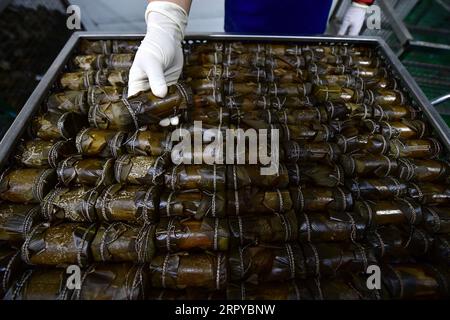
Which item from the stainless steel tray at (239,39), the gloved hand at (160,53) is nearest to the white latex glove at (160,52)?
the gloved hand at (160,53)

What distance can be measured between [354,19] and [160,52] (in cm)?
277

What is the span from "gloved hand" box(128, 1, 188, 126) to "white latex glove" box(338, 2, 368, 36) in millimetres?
2375

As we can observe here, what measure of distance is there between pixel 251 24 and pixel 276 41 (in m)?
0.51

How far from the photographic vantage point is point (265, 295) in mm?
1613

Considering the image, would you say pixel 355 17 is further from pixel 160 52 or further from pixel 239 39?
pixel 160 52

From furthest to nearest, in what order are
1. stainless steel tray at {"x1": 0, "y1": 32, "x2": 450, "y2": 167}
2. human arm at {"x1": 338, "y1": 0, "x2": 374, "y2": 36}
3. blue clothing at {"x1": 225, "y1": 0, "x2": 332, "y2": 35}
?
1. human arm at {"x1": 338, "y1": 0, "x2": 374, "y2": 36}
2. blue clothing at {"x1": 225, "y1": 0, "x2": 332, "y2": 35}
3. stainless steel tray at {"x1": 0, "y1": 32, "x2": 450, "y2": 167}

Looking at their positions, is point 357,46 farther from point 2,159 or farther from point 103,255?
point 2,159

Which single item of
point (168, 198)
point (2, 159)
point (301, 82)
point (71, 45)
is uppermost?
point (71, 45)

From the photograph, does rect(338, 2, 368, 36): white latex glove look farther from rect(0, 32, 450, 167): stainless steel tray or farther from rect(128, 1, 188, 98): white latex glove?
rect(128, 1, 188, 98): white latex glove

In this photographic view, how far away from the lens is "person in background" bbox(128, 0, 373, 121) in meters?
2.15

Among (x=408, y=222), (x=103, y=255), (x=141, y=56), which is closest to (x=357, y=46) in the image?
(x=408, y=222)

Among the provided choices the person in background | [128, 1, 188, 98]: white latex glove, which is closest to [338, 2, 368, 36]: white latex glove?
the person in background

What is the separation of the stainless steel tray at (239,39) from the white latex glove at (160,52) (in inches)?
22.0

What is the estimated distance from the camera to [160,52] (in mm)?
2180
